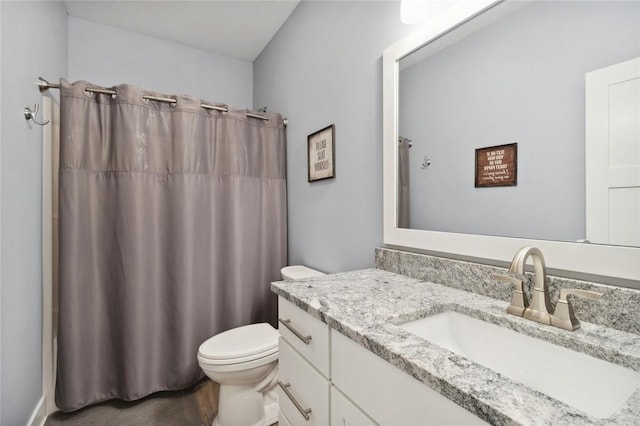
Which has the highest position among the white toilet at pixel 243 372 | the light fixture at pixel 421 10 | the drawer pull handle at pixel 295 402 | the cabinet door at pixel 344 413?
the light fixture at pixel 421 10

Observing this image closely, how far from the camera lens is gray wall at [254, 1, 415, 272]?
145 cm

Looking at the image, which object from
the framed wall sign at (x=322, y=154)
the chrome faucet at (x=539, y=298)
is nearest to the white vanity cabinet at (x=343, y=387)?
the chrome faucet at (x=539, y=298)

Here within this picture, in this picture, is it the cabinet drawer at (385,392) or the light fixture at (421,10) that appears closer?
the cabinet drawer at (385,392)

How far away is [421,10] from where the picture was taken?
3.75ft

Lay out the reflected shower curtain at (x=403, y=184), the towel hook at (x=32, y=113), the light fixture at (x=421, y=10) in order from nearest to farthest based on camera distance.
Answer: the light fixture at (x=421, y=10)
the reflected shower curtain at (x=403, y=184)
the towel hook at (x=32, y=113)

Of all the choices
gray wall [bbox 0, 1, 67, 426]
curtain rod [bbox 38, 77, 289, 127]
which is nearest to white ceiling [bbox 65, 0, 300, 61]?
gray wall [bbox 0, 1, 67, 426]

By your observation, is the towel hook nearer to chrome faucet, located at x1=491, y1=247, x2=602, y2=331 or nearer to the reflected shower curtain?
the reflected shower curtain

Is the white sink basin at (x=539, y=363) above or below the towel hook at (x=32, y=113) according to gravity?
below

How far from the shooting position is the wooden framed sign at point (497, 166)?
2.96ft

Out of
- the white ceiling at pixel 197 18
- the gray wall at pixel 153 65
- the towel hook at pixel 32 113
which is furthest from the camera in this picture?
the gray wall at pixel 153 65

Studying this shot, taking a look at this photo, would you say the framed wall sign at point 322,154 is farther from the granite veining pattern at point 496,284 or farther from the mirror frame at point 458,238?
the granite veining pattern at point 496,284

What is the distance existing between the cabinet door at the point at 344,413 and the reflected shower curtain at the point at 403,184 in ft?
2.40

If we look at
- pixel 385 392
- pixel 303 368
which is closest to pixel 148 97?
pixel 303 368

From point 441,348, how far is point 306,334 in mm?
431
